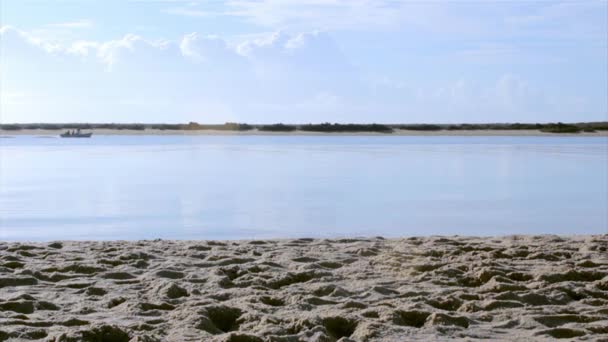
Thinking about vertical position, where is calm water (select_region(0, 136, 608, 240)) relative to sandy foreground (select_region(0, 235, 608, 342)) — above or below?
below

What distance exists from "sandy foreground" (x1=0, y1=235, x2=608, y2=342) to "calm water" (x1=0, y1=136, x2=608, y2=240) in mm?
1520

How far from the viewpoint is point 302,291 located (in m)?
5.17

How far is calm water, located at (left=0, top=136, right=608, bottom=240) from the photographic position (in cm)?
890

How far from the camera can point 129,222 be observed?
937 cm

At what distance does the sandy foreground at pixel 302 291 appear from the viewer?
4242 millimetres

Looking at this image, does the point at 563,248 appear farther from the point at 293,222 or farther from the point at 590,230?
the point at 293,222

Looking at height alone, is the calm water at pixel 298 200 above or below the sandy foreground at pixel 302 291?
below

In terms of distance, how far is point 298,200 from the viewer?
11492 mm

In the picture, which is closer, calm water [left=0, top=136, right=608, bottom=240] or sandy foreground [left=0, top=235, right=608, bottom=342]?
sandy foreground [left=0, top=235, right=608, bottom=342]

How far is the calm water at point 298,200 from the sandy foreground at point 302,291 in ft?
4.99

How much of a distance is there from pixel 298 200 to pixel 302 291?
20.8 ft

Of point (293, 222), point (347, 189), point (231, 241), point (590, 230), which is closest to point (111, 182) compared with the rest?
point (347, 189)

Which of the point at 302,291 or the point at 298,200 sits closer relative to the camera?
the point at 302,291

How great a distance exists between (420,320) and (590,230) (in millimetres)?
5025
